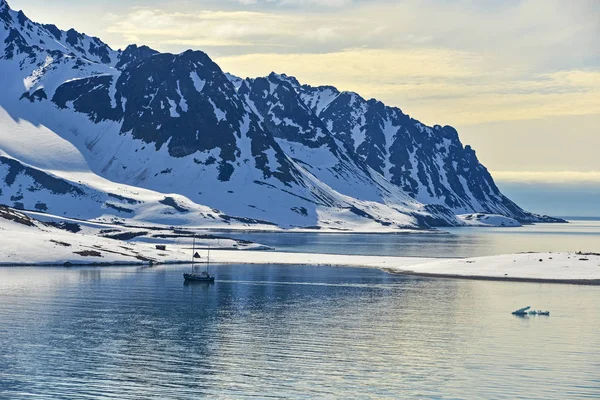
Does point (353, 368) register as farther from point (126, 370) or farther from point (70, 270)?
point (70, 270)

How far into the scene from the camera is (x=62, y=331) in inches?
3083

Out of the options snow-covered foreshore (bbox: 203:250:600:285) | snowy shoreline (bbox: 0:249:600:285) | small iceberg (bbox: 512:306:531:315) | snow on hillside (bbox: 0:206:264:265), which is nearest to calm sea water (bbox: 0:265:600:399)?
small iceberg (bbox: 512:306:531:315)

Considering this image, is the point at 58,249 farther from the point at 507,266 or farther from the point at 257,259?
the point at 507,266

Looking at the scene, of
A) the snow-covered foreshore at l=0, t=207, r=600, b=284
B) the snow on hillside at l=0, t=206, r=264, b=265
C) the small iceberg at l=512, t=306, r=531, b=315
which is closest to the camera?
the small iceberg at l=512, t=306, r=531, b=315

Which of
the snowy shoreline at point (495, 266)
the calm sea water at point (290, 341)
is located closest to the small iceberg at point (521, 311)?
the calm sea water at point (290, 341)

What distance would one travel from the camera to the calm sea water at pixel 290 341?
5878 cm

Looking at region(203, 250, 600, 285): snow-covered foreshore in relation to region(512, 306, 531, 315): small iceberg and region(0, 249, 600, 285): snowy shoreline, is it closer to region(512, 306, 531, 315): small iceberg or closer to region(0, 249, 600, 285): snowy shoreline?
region(0, 249, 600, 285): snowy shoreline

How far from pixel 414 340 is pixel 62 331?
30.0 meters

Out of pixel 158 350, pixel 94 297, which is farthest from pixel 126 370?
pixel 94 297

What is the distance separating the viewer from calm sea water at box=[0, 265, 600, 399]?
193 ft

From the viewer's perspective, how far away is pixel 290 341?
7575 centimetres

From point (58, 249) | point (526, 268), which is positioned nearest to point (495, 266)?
point (526, 268)

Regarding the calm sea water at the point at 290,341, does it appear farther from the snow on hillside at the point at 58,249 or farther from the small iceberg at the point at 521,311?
the snow on hillside at the point at 58,249

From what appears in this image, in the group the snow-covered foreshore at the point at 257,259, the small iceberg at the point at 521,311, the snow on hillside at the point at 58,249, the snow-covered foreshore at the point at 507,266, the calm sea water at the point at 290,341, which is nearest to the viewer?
the calm sea water at the point at 290,341
